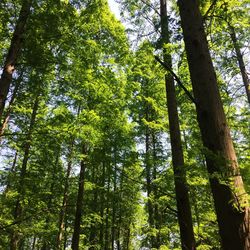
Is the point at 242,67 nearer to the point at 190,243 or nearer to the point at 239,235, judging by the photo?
the point at 190,243

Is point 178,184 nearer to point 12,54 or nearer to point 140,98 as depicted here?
point 12,54

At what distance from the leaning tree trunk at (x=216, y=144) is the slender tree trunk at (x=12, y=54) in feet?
14.9

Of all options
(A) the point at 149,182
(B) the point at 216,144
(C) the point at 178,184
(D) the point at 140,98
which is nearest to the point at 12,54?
(C) the point at 178,184

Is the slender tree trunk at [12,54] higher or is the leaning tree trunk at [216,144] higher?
the slender tree trunk at [12,54]

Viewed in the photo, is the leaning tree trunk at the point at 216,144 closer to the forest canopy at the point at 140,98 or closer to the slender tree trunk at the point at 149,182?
the forest canopy at the point at 140,98

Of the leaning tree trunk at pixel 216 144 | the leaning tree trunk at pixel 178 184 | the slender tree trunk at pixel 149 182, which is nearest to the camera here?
the leaning tree trunk at pixel 216 144

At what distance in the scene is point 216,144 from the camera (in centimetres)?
242

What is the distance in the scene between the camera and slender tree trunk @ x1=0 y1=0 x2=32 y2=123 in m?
6.13

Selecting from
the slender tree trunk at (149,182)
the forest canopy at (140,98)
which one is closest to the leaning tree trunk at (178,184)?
the forest canopy at (140,98)

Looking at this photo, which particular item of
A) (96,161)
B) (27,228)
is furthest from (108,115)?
(27,228)

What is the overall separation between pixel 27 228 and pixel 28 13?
815cm

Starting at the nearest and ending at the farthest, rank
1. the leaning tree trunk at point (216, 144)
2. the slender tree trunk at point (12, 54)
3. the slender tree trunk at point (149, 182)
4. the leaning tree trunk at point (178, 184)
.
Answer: the leaning tree trunk at point (216, 144)
the leaning tree trunk at point (178, 184)
the slender tree trunk at point (12, 54)
the slender tree trunk at point (149, 182)

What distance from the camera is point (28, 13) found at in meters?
7.05

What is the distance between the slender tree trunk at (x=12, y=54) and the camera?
6.13 meters
